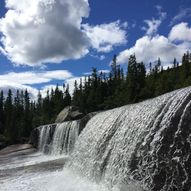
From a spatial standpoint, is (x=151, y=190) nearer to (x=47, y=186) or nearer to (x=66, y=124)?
(x=47, y=186)

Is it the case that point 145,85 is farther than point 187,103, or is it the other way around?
point 145,85

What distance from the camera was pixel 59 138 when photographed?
32.9 m

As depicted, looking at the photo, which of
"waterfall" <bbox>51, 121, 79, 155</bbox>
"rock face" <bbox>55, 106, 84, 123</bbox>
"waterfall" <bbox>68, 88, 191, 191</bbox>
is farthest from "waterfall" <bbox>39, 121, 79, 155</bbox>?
"waterfall" <bbox>68, 88, 191, 191</bbox>

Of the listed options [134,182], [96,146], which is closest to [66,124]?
[96,146]

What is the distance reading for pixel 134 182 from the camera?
1209 centimetres

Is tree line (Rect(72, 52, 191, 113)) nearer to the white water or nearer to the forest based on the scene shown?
the forest

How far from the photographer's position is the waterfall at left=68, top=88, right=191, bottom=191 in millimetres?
10918

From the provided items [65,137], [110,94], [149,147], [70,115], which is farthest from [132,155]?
[110,94]

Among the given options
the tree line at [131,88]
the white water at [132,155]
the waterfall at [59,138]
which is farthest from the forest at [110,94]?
the white water at [132,155]

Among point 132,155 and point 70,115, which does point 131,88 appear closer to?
point 70,115

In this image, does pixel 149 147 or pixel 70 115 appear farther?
pixel 70 115

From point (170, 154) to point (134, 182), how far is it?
162 cm

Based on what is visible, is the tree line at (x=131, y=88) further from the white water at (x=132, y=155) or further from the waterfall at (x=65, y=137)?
the white water at (x=132, y=155)

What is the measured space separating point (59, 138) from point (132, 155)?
20.6m
